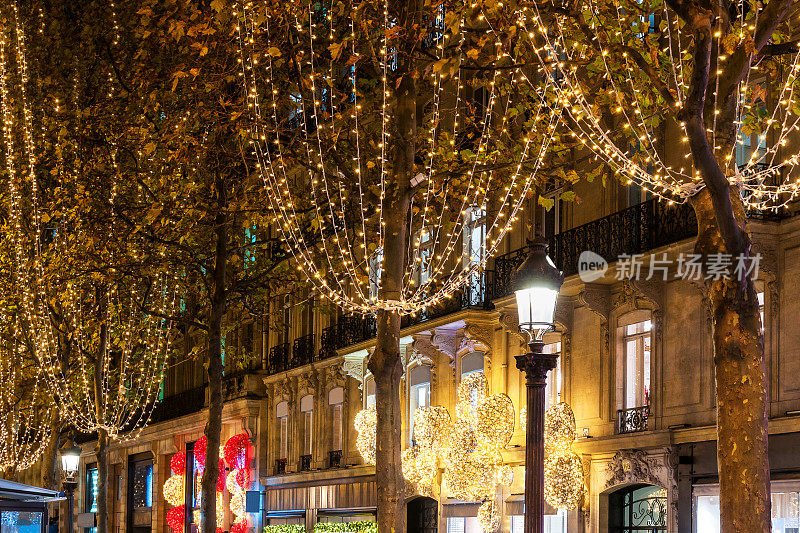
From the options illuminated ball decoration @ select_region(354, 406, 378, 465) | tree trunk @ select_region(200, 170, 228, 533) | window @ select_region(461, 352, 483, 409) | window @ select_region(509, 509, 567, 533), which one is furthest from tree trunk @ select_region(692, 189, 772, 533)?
illuminated ball decoration @ select_region(354, 406, 378, 465)

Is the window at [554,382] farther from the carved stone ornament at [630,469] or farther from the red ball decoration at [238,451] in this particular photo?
the red ball decoration at [238,451]

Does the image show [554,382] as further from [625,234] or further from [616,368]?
[625,234]

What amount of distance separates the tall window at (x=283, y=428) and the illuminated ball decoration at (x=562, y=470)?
58.5 ft

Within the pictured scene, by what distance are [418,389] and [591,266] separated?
8.85m

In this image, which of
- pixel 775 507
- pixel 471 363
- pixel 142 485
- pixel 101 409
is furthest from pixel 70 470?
pixel 142 485

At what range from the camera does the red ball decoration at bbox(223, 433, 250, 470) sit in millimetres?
39938

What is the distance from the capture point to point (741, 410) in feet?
34.9

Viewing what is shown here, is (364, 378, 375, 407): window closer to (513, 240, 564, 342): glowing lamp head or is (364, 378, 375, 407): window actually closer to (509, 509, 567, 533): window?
(509, 509, 567, 533): window

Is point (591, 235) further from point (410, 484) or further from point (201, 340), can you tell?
point (201, 340)

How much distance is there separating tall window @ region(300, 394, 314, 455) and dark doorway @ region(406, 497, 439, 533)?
6692 mm

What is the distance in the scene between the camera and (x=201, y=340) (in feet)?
134

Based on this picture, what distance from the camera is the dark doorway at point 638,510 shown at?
2062 centimetres

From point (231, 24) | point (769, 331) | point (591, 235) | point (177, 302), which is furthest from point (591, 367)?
point (177, 302)

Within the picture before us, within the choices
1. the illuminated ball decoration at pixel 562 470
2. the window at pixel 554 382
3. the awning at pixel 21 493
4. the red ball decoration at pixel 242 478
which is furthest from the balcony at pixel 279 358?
the awning at pixel 21 493
